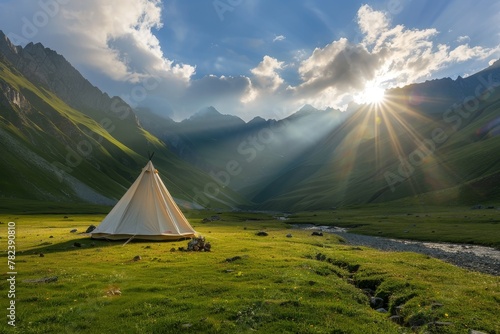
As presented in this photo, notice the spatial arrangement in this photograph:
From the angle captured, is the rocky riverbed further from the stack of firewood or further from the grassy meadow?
the stack of firewood

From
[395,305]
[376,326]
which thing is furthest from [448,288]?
[376,326]

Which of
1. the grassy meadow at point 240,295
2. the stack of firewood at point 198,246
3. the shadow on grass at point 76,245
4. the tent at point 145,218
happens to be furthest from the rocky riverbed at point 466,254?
the shadow on grass at point 76,245

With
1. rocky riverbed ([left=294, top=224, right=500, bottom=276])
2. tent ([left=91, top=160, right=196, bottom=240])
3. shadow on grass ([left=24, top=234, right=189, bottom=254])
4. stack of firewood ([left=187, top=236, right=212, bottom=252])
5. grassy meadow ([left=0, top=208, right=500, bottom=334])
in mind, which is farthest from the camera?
tent ([left=91, top=160, right=196, bottom=240])

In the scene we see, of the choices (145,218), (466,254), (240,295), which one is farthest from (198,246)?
(466,254)

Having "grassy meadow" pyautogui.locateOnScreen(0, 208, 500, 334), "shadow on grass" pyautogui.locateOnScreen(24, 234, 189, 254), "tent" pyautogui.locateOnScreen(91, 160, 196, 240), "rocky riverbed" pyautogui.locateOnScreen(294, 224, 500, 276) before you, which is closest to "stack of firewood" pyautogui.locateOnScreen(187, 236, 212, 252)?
"grassy meadow" pyautogui.locateOnScreen(0, 208, 500, 334)

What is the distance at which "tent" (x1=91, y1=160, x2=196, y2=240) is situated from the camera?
40719 millimetres

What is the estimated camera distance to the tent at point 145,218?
4072 centimetres

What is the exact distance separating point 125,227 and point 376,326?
109ft

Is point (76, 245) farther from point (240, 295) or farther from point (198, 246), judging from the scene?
point (240, 295)

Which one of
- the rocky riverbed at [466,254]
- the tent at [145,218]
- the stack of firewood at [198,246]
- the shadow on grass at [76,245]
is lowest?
the shadow on grass at [76,245]

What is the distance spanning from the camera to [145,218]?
41.3 m

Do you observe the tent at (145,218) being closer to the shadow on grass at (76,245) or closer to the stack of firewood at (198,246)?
the shadow on grass at (76,245)

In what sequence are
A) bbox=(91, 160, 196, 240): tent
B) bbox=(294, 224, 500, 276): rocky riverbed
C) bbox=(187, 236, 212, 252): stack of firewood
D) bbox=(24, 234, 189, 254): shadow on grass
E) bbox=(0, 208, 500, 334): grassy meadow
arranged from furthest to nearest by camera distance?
bbox=(91, 160, 196, 240): tent < bbox=(294, 224, 500, 276): rocky riverbed < bbox=(187, 236, 212, 252): stack of firewood < bbox=(24, 234, 189, 254): shadow on grass < bbox=(0, 208, 500, 334): grassy meadow

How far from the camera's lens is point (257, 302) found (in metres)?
17.4
